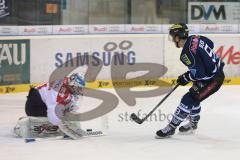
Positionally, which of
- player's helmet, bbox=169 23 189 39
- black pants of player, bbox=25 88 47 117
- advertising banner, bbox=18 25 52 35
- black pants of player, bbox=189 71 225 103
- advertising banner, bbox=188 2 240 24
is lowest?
black pants of player, bbox=25 88 47 117

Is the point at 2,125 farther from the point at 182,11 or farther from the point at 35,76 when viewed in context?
the point at 182,11

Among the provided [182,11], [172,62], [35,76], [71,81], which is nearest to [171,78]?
[172,62]

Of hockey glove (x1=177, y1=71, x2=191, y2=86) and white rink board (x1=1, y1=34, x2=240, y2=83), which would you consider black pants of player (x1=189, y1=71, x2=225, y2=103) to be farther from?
white rink board (x1=1, y1=34, x2=240, y2=83)

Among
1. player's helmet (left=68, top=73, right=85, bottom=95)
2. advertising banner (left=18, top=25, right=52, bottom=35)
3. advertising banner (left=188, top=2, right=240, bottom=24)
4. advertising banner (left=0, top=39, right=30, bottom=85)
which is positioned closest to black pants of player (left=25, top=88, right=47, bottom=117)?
player's helmet (left=68, top=73, right=85, bottom=95)

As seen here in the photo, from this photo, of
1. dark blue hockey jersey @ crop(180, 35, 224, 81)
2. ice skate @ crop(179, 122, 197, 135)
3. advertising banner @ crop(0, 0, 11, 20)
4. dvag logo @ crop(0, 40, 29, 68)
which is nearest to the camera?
dark blue hockey jersey @ crop(180, 35, 224, 81)

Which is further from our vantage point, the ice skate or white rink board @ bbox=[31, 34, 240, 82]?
white rink board @ bbox=[31, 34, 240, 82]

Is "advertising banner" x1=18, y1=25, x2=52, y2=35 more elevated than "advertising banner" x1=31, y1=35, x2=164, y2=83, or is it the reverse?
"advertising banner" x1=18, y1=25, x2=52, y2=35

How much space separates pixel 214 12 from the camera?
11133mm

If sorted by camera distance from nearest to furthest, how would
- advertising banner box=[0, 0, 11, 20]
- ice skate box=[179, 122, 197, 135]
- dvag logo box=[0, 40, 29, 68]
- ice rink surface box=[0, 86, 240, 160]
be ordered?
ice rink surface box=[0, 86, 240, 160]
ice skate box=[179, 122, 197, 135]
dvag logo box=[0, 40, 29, 68]
advertising banner box=[0, 0, 11, 20]

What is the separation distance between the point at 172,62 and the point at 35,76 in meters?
2.25

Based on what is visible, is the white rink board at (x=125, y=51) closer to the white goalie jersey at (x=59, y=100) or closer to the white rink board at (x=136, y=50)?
the white rink board at (x=136, y=50)

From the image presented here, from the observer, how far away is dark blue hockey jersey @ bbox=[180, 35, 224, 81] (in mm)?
6004

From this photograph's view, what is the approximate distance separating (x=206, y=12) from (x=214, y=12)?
0.48ft

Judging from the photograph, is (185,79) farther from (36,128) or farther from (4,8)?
(4,8)
